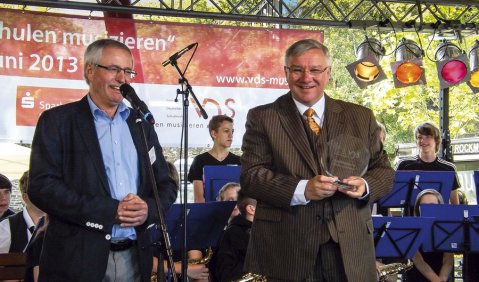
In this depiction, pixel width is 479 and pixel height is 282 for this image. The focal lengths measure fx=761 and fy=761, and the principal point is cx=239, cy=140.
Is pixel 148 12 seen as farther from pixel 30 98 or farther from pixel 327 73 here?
pixel 327 73

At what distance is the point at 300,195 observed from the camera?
3379 millimetres

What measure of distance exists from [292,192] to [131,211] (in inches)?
28.8

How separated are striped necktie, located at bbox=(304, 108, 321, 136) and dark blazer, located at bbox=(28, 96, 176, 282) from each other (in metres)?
0.79

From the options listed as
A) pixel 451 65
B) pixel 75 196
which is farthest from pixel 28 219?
pixel 451 65

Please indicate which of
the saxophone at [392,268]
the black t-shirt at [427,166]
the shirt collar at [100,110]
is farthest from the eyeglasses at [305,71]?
the black t-shirt at [427,166]

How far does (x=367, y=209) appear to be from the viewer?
11.8 feet

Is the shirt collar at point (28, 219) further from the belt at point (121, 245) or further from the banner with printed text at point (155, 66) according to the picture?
the belt at point (121, 245)

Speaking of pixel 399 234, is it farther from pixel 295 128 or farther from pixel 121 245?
pixel 121 245

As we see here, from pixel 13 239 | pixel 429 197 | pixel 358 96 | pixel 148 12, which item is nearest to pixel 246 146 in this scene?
pixel 13 239

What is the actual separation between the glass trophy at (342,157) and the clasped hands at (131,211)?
2.75ft

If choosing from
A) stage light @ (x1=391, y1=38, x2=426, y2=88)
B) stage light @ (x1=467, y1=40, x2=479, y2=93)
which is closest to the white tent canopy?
stage light @ (x1=391, y1=38, x2=426, y2=88)

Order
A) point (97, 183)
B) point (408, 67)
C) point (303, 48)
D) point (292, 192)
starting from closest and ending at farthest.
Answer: point (292, 192) → point (97, 183) → point (303, 48) → point (408, 67)

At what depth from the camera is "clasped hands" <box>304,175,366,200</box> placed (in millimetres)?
3283

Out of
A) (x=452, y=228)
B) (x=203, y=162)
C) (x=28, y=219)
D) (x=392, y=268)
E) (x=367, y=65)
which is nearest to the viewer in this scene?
(x=28, y=219)
